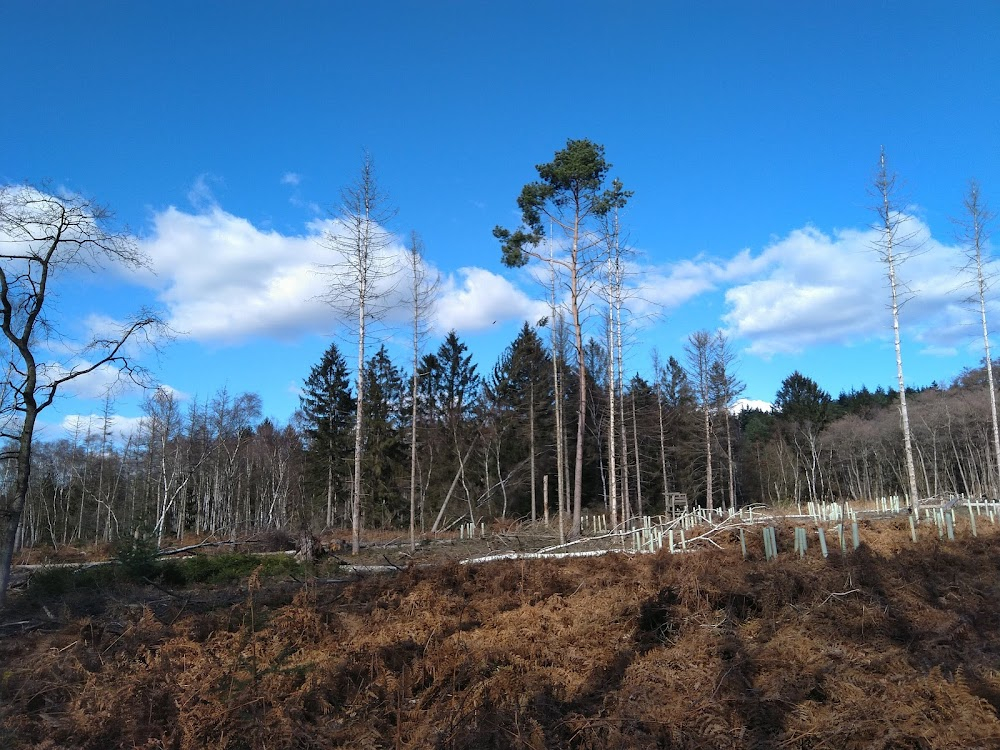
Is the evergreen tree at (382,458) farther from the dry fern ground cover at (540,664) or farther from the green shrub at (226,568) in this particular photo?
the dry fern ground cover at (540,664)

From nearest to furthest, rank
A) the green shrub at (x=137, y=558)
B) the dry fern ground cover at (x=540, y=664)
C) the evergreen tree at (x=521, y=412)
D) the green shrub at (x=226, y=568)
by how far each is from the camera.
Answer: the dry fern ground cover at (x=540, y=664)
the green shrub at (x=137, y=558)
the green shrub at (x=226, y=568)
the evergreen tree at (x=521, y=412)

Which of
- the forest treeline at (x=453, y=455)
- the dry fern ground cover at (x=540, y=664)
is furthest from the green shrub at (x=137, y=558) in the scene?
the forest treeline at (x=453, y=455)

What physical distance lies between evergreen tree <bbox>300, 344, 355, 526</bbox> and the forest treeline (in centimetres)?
11

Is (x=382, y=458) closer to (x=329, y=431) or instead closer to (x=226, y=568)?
(x=329, y=431)

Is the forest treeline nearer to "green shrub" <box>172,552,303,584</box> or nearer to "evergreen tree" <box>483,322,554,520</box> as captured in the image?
"evergreen tree" <box>483,322,554,520</box>

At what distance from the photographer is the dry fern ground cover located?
5434 mm

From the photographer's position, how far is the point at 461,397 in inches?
1705

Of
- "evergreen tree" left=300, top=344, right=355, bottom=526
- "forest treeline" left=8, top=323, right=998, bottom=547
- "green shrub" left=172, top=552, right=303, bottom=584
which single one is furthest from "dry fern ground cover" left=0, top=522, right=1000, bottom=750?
"evergreen tree" left=300, top=344, right=355, bottom=526

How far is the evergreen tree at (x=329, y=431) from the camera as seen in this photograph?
43094 mm

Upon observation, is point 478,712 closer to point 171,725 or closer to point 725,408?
point 171,725

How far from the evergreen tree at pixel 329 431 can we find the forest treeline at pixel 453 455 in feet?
0.38

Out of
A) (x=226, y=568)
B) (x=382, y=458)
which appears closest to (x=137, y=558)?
(x=226, y=568)

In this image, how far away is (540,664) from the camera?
7176 mm

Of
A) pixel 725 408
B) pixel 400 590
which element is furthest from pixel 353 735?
pixel 725 408
